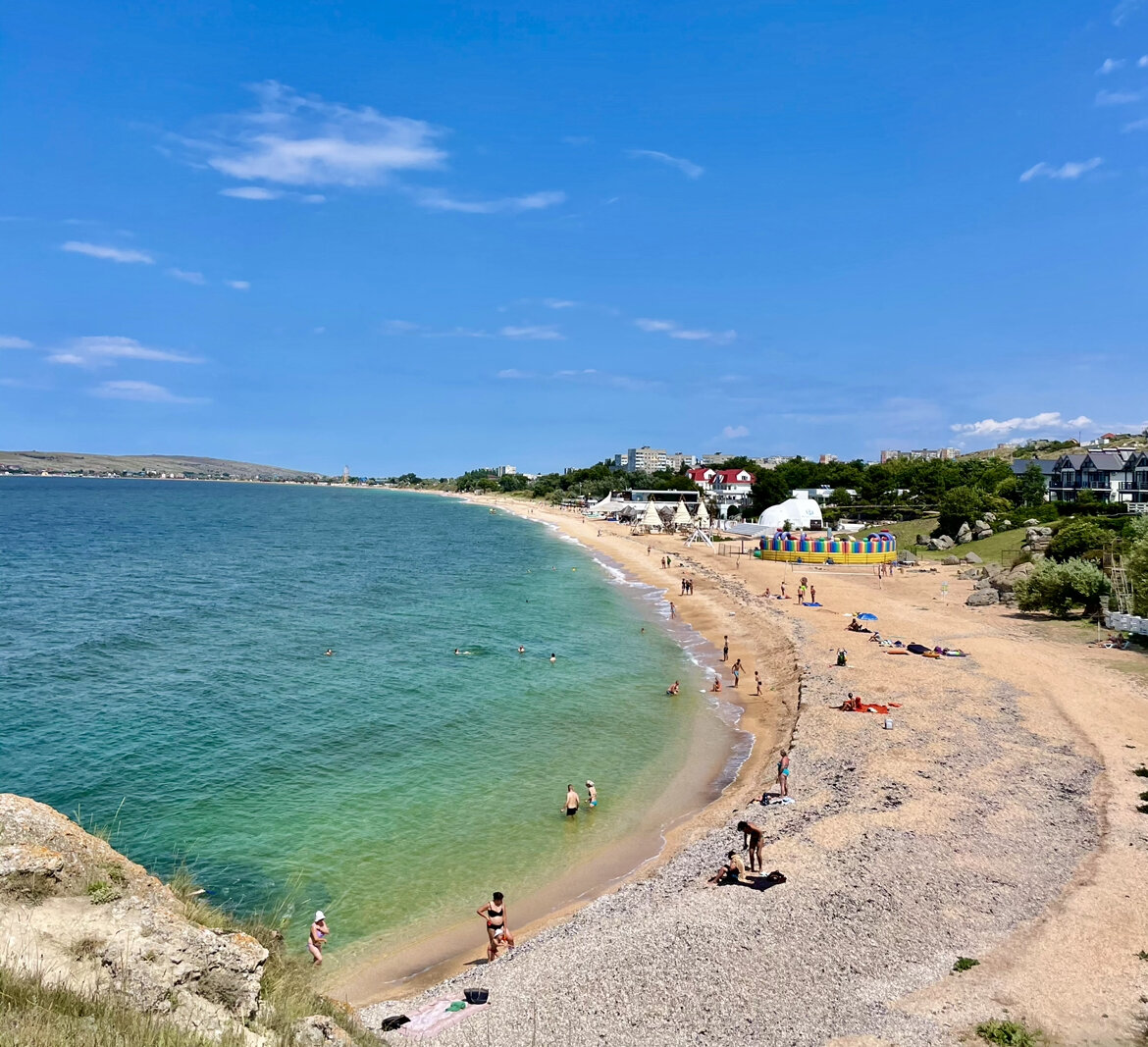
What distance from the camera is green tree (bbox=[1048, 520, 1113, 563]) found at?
1641 inches

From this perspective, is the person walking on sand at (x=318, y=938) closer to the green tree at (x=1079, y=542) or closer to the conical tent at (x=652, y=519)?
the green tree at (x=1079, y=542)

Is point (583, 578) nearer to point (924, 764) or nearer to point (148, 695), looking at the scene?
point (148, 695)

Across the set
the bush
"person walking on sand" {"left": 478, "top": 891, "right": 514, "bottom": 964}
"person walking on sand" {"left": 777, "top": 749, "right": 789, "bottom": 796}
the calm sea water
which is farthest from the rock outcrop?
the bush

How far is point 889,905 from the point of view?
12.6 m

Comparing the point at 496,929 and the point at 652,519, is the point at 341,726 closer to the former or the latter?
the point at 496,929

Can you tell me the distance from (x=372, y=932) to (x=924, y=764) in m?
14.6

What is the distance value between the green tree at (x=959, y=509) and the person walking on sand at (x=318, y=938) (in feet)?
235

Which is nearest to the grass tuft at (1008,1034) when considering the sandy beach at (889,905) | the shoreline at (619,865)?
the sandy beach at (889,905)

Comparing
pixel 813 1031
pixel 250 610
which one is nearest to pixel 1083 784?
pixel 813 1031

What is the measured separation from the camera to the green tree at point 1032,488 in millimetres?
84625

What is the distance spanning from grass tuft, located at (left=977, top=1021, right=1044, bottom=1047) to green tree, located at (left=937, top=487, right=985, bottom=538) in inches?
2731

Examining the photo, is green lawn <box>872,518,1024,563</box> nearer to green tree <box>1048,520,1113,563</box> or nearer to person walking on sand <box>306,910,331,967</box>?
green tree <box>1048,520,1113,563</box>

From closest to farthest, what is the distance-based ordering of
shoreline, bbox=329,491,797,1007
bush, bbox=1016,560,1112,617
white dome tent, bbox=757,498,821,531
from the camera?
shoreline, bbox=329,491,797,1007 → bush, bbox=1016,560,1112,617 → white dome tent, bbox=757,498,821,531

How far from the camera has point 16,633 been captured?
36469mm
